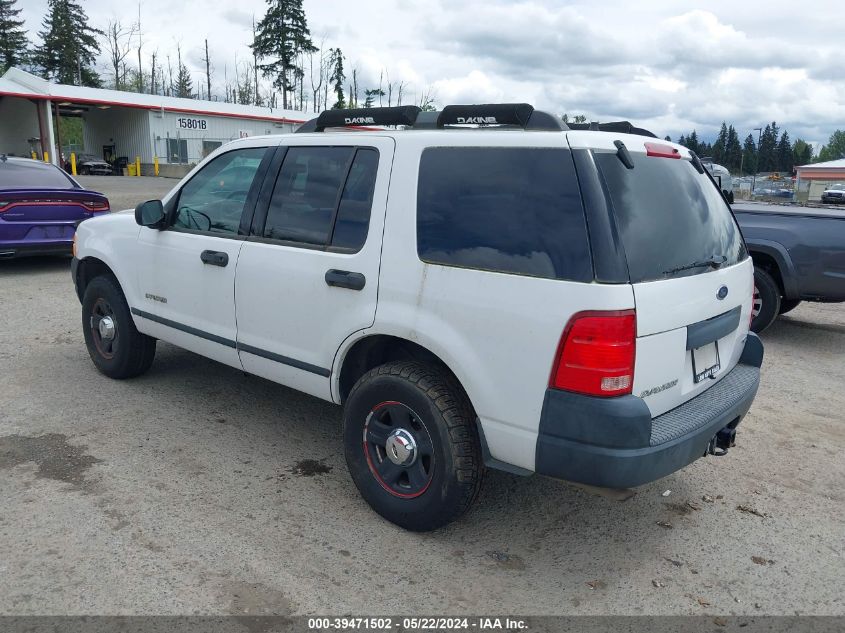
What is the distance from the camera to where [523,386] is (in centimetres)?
284

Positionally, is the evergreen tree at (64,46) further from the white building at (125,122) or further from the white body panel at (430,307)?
the white body panel at (430,307)

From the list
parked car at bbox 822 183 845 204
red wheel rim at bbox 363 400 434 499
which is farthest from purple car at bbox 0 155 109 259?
parked car at bbox 822 183 845 204

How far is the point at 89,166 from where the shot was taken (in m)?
38.9

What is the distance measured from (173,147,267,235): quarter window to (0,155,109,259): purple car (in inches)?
223

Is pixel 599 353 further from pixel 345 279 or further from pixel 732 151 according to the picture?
pixel 732 151

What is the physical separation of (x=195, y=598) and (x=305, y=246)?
5.84 ft

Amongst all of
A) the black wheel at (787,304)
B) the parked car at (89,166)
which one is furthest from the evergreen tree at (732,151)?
the black wheel at (787,304)

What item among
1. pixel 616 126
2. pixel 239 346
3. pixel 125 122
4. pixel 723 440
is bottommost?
pixel 723 440

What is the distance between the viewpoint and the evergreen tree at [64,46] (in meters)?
67.8

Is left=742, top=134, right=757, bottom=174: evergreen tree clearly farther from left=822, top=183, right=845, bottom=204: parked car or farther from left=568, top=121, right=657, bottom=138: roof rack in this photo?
left=568, top=121, right=657, bottom=138: roof rack

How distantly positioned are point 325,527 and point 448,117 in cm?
211

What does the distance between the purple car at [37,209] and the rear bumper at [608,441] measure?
8.55 metres

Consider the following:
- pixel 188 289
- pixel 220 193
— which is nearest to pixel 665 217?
pixel 220 193

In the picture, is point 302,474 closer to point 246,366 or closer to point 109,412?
point 246,366
